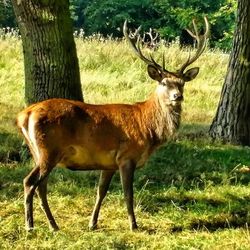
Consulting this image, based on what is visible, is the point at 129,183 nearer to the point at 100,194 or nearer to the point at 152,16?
the point at 100,194

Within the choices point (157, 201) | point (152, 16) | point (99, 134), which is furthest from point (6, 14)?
point (99, 134)

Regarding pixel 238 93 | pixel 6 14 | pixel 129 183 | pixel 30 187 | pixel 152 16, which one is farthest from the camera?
pixel 152 16

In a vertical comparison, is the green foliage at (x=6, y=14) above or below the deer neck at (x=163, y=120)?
below

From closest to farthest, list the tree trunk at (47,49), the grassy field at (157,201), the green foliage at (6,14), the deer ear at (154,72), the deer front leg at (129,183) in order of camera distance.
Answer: the grassy field at (157,201), the deer front leg at (129,183), the deer ear at (154,72), the tree trunk at (47,49), the green foliage at (6,14)

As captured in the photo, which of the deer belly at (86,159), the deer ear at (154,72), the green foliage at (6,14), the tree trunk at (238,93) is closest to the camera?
the deer belly at (86,159)

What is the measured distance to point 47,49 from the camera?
8742 mm

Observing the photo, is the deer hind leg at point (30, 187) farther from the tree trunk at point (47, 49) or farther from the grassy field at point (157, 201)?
the tree trunk at point (47, 49)

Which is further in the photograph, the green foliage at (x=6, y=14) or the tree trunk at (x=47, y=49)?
the green foliage at (x=6, y=14)

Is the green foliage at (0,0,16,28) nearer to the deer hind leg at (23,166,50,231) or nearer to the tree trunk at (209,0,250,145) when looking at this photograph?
the tree trunk at (209,0,250,145)

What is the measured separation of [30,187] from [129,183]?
0.92 metres

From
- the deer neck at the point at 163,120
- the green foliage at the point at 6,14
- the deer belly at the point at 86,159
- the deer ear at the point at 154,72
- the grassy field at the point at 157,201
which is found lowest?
the green foliage at the point at 6,14

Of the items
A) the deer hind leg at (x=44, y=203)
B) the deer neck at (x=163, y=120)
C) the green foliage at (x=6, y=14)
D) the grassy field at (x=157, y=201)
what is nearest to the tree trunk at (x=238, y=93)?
the grassy field at (x=157, y=201)

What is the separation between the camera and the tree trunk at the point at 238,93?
1012 centimetres

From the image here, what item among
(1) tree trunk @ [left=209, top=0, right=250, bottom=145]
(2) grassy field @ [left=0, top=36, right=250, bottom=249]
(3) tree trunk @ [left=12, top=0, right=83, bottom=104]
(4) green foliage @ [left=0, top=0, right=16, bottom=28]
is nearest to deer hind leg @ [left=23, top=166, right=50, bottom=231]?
(2) grassy field @ [left=0, top=36, right=250, bottom=249]
